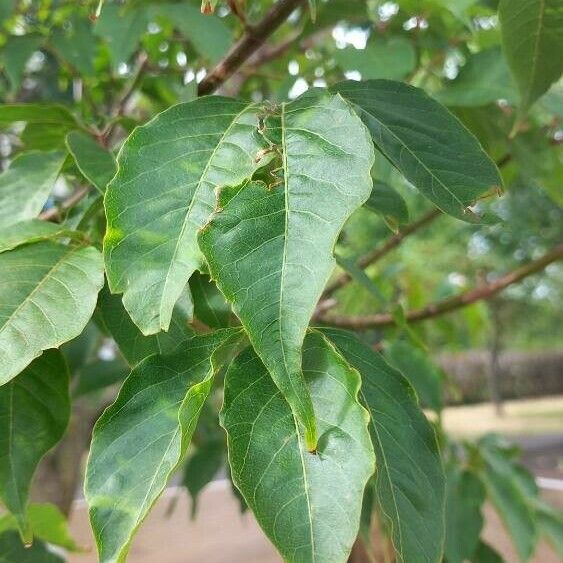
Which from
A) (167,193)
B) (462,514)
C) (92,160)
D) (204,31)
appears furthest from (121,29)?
(462,514)

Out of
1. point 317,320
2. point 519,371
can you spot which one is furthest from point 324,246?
point 519,371

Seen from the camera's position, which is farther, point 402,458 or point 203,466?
point 203,466

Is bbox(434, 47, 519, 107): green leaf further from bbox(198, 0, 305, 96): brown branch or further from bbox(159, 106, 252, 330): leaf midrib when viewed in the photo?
bbox(159, 106, 252, 330): leaf midrib

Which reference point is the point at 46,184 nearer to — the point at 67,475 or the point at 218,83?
the point at 218,83

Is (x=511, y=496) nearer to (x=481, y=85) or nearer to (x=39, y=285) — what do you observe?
→ (x=481, y=85)

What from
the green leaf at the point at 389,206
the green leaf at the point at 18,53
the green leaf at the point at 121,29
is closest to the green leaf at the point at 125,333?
the green leaf at the point at 389,206
